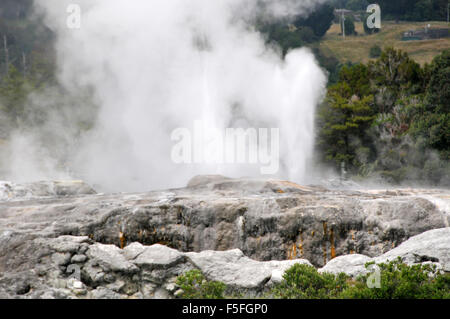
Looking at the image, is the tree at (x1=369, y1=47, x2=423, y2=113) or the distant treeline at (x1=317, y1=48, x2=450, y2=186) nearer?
the distant treeline at (x1=317, y1=48, x2=450, y2=186)

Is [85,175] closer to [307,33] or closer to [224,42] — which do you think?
[224,42]

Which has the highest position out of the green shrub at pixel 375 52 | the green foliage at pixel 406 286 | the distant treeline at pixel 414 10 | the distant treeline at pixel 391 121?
the distant treeline at pixel 414 10

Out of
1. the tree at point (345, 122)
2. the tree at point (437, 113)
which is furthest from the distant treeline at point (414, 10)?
the tree at point (437, 113)

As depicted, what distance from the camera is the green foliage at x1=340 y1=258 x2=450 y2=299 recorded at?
6.45 metres

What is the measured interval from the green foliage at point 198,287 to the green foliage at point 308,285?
0.86m

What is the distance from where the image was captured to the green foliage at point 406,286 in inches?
254

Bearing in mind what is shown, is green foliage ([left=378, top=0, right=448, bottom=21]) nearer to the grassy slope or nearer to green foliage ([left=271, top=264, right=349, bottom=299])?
the grassy slope

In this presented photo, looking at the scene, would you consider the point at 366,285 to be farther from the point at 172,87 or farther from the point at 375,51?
the point at 375,51

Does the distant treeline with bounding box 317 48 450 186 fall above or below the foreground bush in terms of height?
above

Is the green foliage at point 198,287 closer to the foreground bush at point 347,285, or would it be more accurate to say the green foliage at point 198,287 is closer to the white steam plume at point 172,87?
the foreground bush at point 347,285

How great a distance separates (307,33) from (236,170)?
40.6 metres

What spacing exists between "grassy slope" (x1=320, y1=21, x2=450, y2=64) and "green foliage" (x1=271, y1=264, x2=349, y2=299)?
1638 inches

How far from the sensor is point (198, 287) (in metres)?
7.32

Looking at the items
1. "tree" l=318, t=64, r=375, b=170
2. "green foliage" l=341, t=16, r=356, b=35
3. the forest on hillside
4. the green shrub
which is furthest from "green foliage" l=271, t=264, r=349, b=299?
"green foliage" l=341, t=16, r=356, b=35
